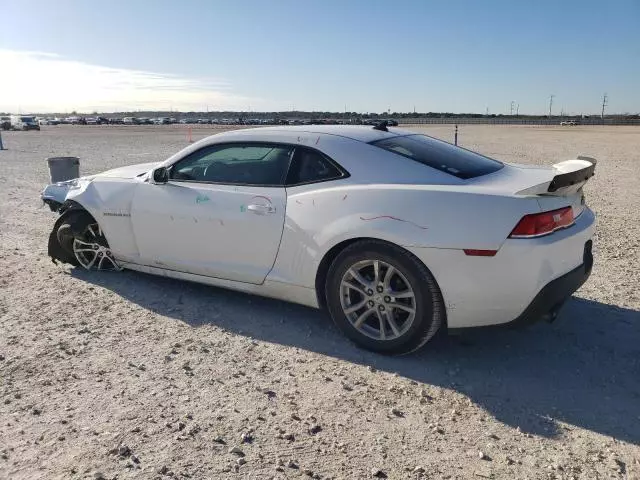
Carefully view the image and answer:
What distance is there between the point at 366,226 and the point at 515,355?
4.42 ft

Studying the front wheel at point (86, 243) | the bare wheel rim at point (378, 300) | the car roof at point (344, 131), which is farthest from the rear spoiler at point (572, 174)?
the front wheel at point (86, 243)

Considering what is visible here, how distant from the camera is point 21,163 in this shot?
57.3 ft

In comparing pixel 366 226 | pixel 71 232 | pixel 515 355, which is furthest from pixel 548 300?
pixel 71 232

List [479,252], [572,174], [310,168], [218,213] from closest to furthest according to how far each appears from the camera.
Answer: [479,252] → [572,174] → [310,168] → [218,213]

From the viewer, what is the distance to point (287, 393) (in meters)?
3.17

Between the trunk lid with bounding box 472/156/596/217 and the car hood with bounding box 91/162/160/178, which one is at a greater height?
the trunk lid with bounding box 472/156/596/217

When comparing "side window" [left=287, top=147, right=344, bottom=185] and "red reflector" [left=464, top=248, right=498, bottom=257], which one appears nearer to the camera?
"red reflector" [left=464, top=248, right=498, bottom=257]

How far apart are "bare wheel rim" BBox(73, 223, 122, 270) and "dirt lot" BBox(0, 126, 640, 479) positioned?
15.2 inches

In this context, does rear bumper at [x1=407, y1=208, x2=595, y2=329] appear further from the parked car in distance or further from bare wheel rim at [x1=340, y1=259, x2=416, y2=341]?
the parked car in distance

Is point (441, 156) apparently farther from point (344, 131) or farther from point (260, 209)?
point (260, 209)

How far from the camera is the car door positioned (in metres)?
3.98

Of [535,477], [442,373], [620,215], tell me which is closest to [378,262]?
[442,373]

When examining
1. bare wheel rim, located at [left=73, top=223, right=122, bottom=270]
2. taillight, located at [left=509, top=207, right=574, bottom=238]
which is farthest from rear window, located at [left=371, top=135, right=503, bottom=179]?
bare wheel rim, located at [left=73, top=223, right=122, bottom=270]

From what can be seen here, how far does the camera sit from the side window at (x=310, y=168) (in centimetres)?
379
